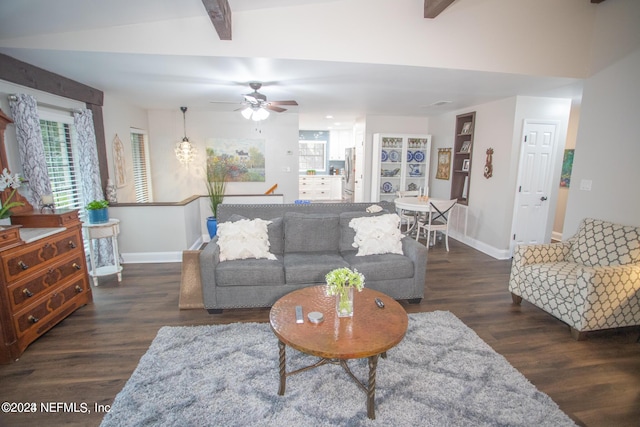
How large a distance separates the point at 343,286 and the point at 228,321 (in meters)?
1.45

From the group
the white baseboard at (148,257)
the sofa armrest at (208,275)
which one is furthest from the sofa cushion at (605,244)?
the white baseboard at (148,257)

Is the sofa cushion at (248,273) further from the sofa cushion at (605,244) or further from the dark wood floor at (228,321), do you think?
the sofa cushion at (605,244)

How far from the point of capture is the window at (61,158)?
3.40 metres

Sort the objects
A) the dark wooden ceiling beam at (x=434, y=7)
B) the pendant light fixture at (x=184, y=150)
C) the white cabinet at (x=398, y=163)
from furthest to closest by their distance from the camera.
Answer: the white cabinet at (x=398, y=163) < the pendant light fixture at (x=184, y=150) < the dark wooden ceiling beam at (x=434, y=7)

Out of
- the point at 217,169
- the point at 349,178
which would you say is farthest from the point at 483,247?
the point at 217,169

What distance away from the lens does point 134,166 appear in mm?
5367

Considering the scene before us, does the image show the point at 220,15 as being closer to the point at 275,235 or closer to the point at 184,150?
the point at 275,235

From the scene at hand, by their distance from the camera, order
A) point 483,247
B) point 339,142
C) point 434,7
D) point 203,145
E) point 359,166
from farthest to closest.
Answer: point 339,142 < point 359,166 < point 203,145 < point 483,247 < point 434,7

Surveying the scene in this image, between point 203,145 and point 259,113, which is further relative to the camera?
point 203,145

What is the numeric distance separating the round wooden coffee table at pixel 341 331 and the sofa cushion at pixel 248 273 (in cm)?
61

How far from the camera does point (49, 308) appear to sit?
2.59 metres

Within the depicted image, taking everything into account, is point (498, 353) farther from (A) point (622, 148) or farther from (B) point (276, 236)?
(A) point (622, 148)

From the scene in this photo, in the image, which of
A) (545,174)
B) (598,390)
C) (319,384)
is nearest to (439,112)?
(545,174)

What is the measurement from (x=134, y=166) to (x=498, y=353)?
5931 millimetres
